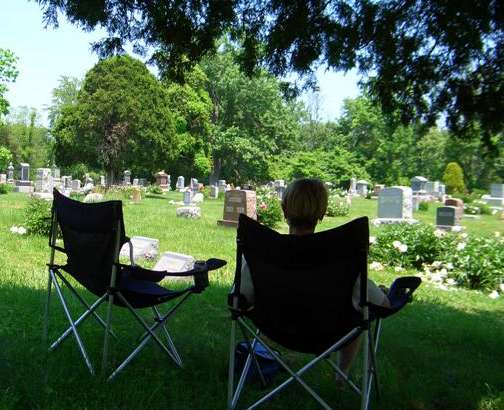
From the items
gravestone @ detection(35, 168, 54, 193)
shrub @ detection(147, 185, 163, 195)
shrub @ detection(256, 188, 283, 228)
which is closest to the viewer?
shrub @ detection(256, 188, 283, 228)

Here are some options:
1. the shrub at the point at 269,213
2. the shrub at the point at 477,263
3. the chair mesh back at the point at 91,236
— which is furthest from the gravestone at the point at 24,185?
the chair mesh back at the point at 91,236

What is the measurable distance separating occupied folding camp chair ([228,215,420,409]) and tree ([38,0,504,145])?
2070 mm

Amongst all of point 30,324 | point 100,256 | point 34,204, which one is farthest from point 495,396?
point 34,204

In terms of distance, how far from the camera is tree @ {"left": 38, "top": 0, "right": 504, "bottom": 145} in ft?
12.9

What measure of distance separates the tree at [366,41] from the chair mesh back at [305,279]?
2069 mm

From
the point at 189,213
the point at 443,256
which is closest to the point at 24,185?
the point at 189,213

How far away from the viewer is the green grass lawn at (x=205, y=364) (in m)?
2.84

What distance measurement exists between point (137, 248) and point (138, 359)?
4.97 metres

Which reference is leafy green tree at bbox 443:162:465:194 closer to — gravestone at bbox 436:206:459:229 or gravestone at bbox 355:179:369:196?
gravestone at bbox 355:179:369:196

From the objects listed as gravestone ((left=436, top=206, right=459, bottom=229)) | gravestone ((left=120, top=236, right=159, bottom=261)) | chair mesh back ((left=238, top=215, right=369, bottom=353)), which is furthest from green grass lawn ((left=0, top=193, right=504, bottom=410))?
gravestone ((left=436, top=206, right=459, bottom=229))

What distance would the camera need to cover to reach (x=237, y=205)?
15.1 metres

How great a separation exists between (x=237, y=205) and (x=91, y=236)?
12.0m

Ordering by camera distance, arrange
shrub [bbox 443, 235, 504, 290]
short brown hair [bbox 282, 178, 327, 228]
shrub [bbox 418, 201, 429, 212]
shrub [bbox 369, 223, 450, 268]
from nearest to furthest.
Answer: short brown hair [bbox 282, 178, 327, 228] → shrub [bbox 443, 235, 504, 290] → shrub [bbox 369, 223, 450, 268] → shrub [bbox 418, 201, 429, 212]

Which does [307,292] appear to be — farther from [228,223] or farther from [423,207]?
[423,207]
